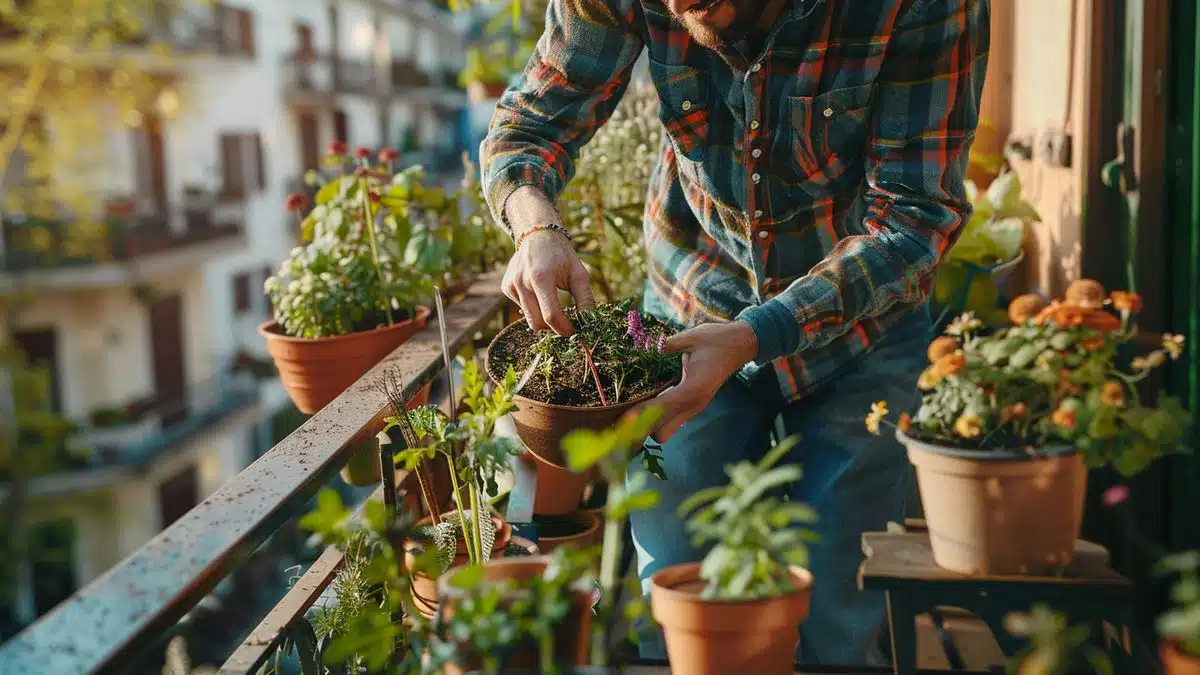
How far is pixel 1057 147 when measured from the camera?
240 cm

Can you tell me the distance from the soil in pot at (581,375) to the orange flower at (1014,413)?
1.31ft

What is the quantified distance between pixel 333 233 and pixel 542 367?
1.23 m

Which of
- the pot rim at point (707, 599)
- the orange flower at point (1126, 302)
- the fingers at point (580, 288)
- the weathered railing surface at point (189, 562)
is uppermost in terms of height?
the fingers at point (580, 288)

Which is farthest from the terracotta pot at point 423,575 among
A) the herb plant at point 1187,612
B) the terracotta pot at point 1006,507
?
the herb plant at point 1187,612

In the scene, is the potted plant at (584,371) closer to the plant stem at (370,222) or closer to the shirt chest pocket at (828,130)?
the shirt chest pocket at (828,130)

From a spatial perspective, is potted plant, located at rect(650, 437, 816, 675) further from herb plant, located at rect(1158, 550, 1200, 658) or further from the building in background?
the building in background

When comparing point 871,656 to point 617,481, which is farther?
point 871,656

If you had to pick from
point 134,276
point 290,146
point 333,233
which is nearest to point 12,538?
point 134,276

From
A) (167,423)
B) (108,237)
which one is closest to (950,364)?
(108,237)

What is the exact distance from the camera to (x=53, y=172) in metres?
12.7

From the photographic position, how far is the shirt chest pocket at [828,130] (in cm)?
162

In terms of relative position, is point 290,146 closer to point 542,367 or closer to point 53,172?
point 53,172

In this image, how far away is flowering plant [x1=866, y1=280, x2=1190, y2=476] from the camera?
3.94 feet

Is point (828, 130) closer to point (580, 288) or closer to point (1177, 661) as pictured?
point (580, 288)
